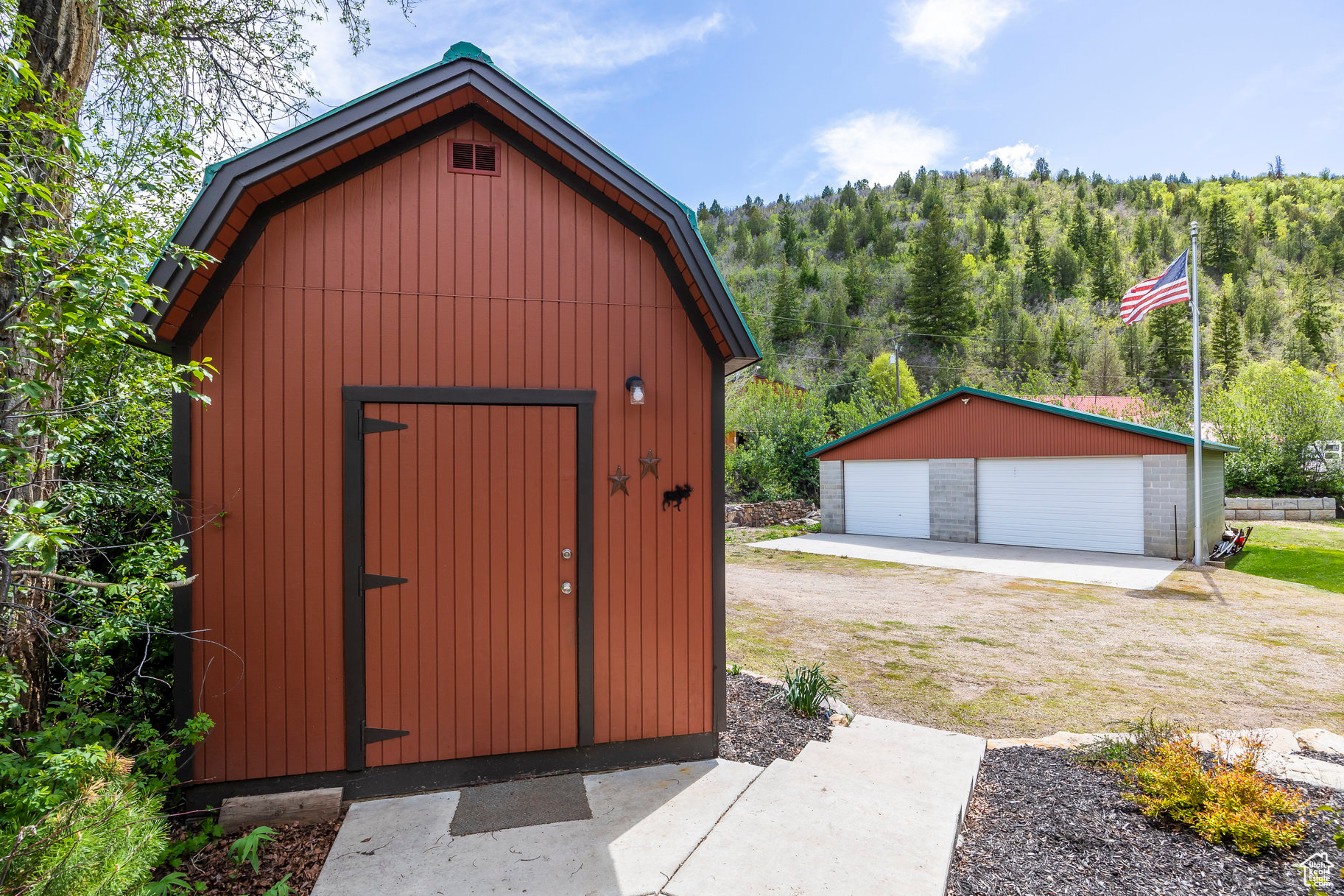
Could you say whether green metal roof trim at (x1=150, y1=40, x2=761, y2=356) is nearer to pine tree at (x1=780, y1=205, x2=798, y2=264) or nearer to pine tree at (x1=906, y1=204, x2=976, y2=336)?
pine tree at (x1=906, y1=204, x2=976, y2=336)

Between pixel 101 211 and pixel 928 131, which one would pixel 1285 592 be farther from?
pixel 928 131

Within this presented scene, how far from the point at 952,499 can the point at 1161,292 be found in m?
5.84

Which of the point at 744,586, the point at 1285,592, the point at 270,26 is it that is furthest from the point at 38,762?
the point at 1285,592

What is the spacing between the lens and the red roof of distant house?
77.6 feet

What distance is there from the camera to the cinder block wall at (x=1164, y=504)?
11484 millimetres

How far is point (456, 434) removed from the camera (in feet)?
11.3

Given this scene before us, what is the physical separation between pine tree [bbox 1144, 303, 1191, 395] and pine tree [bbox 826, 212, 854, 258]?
109 feet

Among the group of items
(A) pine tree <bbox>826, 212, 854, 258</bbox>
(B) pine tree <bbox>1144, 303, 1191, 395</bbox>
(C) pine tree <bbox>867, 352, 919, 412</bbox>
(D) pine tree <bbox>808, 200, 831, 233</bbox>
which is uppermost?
(D) pine tree <bbox>808, 200, 831, 233</bbox>

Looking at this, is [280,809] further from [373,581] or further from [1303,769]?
[1303,769]

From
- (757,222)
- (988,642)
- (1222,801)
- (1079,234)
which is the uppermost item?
(757,222)

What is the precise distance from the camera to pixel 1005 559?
1230 cm

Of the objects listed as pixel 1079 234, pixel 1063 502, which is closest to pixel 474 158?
pixel 1063 502

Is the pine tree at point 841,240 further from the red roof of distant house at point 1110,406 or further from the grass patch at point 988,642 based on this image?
the grass patch at point 988,642

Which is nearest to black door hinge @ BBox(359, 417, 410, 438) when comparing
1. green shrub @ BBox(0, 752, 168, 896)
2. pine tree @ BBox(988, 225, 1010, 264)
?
green shrub @ BBox(0, 752, 168, 896)
